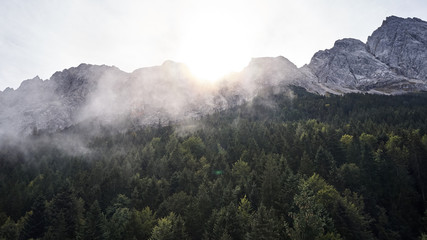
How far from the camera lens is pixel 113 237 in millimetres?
52719

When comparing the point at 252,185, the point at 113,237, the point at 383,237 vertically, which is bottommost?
the point at 383,237

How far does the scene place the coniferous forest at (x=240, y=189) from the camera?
153 ft

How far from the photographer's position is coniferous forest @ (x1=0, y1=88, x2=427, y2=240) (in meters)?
46.8

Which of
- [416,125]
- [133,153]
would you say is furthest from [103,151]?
[416,125]

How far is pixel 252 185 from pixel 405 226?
31402 mm

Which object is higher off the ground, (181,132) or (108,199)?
(181,132)

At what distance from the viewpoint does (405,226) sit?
5050 cm

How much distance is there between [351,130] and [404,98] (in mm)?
88175

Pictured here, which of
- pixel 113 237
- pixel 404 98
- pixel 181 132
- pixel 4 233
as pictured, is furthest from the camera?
pixel 404 98

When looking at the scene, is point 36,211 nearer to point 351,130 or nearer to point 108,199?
point 108,199

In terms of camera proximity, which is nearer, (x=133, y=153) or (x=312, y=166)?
(x=312, y=166)

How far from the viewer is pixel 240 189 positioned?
60750 mm

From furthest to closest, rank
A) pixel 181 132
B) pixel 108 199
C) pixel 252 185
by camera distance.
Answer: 1. pixel 181 132
2. pixel 108 199
3. pixel 252 185

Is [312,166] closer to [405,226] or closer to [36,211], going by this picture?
[405,226]
